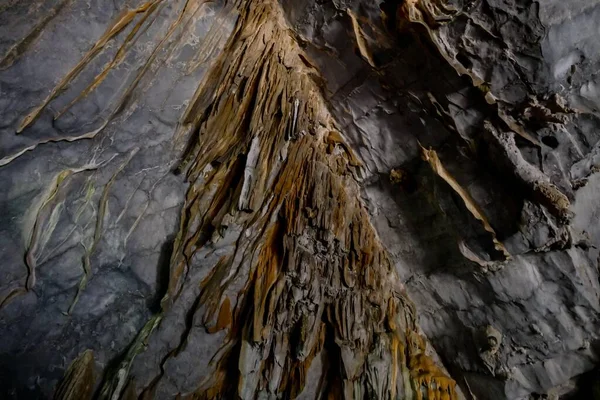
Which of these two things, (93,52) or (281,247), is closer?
(93,52)

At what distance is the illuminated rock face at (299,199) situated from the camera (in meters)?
1.96

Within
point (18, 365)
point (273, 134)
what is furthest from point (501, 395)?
point (18, 365)

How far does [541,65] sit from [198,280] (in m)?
2.52

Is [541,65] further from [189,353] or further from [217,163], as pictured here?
[189,353]

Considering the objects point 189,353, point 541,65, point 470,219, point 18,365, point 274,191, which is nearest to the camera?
point 541,65

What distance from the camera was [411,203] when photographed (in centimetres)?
256

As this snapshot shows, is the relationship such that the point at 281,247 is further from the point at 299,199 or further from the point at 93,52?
the point at 93,52

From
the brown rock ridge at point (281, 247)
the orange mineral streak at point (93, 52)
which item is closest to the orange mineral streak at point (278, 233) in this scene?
the brown rock ridge at point (281, 247)

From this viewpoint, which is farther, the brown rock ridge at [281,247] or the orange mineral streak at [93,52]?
the brown rock ridge at [281,247]

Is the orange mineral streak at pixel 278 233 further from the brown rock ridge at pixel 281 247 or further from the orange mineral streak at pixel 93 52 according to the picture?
the orange mineral streak at pixel 93 52

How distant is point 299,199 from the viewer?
2.62 m

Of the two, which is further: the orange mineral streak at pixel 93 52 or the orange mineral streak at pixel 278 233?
the orange mineral streak at pixel 278 233

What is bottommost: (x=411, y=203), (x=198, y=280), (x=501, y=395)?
(x=501, y=395)

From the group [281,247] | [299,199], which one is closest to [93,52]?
[299,199]
